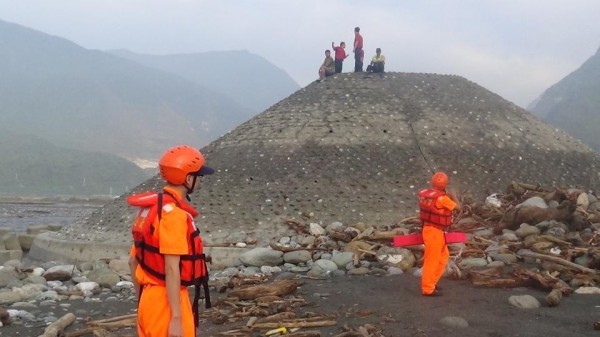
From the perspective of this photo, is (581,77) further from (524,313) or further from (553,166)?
(524,313)

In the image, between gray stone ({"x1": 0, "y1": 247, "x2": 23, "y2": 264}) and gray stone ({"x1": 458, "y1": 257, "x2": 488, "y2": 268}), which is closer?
gray stone ({"x1": 458, "y1": 257, "x2": 488, "y2": 268})

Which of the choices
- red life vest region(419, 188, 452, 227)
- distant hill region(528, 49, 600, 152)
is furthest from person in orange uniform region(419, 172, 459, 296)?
distant hill region(528, 49, 600, 152)

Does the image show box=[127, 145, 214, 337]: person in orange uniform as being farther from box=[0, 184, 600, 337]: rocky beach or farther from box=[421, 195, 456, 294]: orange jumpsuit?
box=[421, 195, 456, 294]: orange jumpsuit

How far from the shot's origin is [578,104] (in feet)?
294

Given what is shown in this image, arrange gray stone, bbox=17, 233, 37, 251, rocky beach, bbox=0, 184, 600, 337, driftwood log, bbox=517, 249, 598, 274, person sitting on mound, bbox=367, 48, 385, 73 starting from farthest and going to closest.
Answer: person sitting on mound, bbox=367, 48, 385, 73, gray stone, bbox=17, 233, 37, 251, driftwood log, bbox=517, 249, 598, 274, rocky beach, bbox=0, 184, 600, 337

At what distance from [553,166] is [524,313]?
11.1 meters

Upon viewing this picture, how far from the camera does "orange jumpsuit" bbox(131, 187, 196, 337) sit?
13.0ft

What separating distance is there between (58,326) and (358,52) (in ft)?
51.5

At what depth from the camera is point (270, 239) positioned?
47.9ft

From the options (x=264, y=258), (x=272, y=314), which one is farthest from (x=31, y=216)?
(x=272, y=314)

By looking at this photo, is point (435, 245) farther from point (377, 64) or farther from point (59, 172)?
point (59, 172)

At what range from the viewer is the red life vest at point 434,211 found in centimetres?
852

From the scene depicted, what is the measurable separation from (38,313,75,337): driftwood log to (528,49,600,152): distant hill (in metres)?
66.7

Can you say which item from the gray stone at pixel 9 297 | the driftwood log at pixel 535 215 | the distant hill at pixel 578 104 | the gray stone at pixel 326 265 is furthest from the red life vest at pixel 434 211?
the distant hill at pixel 578 104
